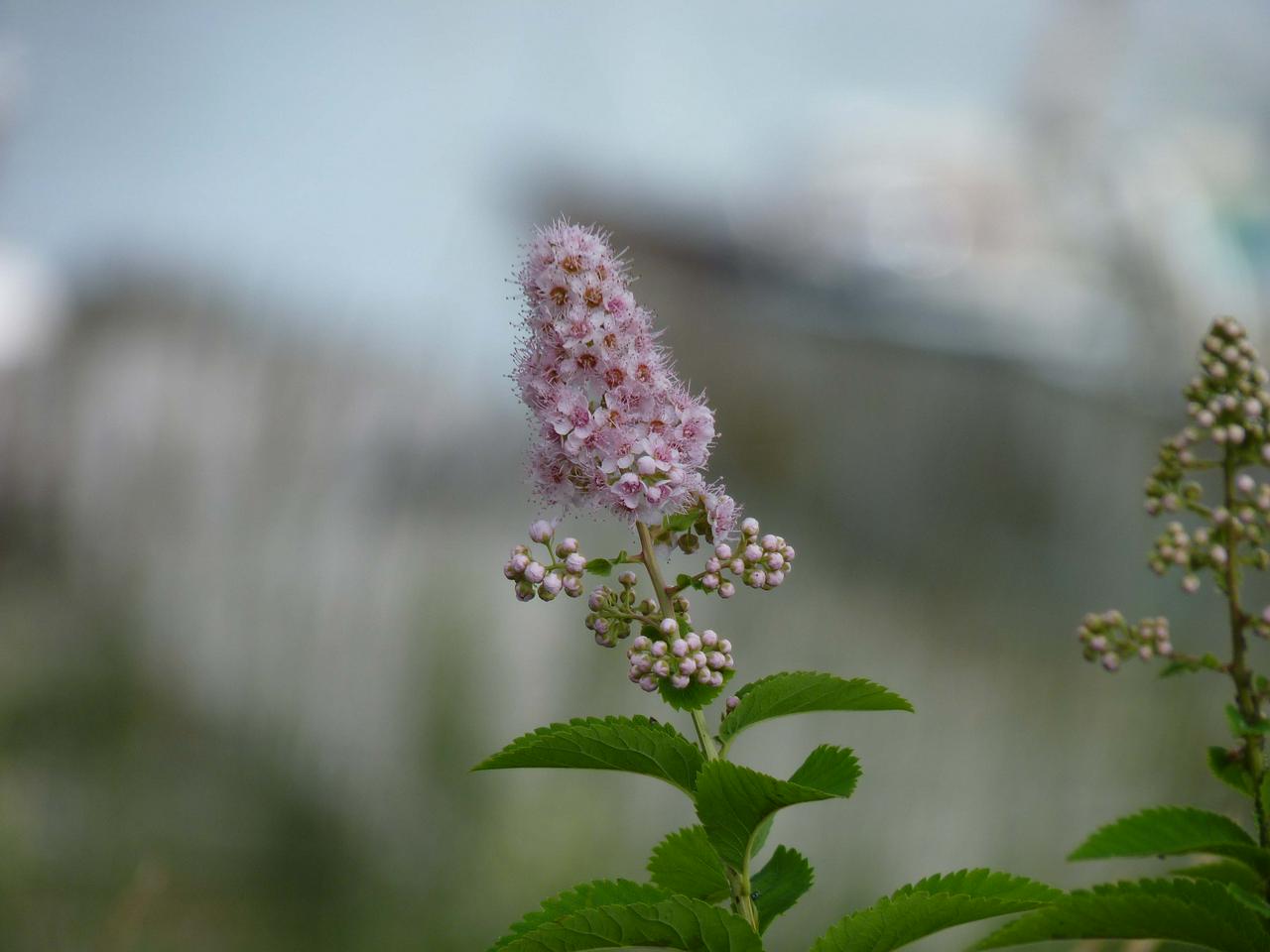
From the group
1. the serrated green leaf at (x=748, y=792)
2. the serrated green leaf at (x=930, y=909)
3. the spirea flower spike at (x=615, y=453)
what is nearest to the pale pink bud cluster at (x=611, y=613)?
the spirea flower spike at (x=615, y=453)

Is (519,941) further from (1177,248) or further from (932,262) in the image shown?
(932,262)

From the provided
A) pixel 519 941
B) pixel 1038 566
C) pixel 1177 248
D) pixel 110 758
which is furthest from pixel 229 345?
pixel 1177 248

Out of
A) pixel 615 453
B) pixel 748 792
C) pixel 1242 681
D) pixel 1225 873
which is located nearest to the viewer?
pixel 748 792

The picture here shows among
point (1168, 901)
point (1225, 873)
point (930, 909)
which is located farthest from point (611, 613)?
point (1225, 873)

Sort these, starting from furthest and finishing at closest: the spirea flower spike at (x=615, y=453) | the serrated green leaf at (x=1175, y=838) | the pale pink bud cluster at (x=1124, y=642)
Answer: the pale pink bud cluster at (x=1124, y=642) < the serrated green leaf at (x=1175, y=838) < the spirea flower spike at (x=615, y=453)

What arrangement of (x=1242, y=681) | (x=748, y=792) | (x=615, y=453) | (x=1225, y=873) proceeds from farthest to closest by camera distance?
(x=1225, y=873) → (x=1242, y=681) → (x=615, y=453) → (x=748, y=792)

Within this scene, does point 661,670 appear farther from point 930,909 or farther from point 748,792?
point 930,909

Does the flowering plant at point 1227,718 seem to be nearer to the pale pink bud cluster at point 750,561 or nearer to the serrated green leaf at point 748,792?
the serrated green leaf at point 748,792
